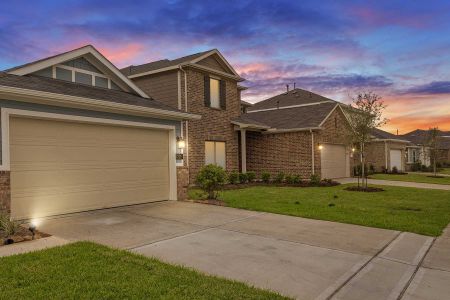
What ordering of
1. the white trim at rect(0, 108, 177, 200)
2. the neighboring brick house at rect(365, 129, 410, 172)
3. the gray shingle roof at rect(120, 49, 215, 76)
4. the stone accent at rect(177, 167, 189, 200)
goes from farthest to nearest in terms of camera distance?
the neighboring brick house at rect(365, 129, 410, 172), the gray shingle roof at rect(120, 49, 215, 76), the stone accent at rect(177, 167, 189, 200), the white trim at rect(0, 108, 177, 200)

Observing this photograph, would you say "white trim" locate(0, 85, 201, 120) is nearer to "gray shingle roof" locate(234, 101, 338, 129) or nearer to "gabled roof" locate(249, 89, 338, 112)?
"gray shingle roof" locate(234, 101, 338, 129)

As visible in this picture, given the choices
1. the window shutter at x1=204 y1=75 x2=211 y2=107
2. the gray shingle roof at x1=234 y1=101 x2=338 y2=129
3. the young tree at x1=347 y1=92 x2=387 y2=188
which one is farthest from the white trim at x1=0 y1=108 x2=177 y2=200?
the young tree at x1=347 y1=92 x2=387 y2=188

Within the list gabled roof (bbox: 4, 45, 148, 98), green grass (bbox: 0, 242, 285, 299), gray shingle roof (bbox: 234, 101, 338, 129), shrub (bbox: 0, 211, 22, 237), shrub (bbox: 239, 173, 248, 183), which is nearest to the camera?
green grass (bbox: 0, 242, 285, 299)

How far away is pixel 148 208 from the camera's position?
1027 cm

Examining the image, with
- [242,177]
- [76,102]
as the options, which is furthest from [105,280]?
[242,177]

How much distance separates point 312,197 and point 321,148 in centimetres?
870

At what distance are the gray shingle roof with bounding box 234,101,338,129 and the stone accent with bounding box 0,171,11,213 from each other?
13951 millimetres

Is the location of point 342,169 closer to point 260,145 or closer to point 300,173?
point 300,173

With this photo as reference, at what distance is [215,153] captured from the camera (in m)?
19.4

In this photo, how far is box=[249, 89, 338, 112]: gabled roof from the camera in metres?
32.3

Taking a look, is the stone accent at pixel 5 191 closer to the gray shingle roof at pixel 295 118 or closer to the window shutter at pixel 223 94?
the window shutter at pixel 223 94

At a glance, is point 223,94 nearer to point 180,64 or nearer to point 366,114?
point 180,64

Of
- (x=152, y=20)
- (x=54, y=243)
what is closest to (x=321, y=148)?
(x=152, y=20)

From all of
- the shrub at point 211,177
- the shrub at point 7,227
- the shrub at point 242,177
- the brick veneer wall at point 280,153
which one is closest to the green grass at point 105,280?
the shrub at point 7,227
